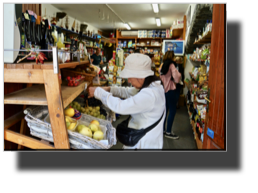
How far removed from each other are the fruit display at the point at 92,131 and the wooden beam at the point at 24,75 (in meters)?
0.45

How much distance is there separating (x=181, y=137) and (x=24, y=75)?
309 centimetres

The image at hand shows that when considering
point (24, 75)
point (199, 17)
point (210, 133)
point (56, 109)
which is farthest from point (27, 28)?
point (199, 17)

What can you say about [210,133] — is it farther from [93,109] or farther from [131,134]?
[93,109]

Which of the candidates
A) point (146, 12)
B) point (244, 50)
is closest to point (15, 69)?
point (244, 50)

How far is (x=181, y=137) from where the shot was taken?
3.61 metres

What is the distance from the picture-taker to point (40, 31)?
144 centimetres

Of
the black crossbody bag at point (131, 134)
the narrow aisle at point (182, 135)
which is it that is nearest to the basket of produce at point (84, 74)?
the black crossbody bag at point (131, 134)

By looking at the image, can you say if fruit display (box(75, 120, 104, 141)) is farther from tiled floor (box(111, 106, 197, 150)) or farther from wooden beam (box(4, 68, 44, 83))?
tiled floor (box(111, 106, 197, 150))

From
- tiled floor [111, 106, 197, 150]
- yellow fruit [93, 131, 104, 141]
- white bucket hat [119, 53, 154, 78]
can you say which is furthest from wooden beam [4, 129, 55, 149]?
tiled floor [111, 106, 197, 150]

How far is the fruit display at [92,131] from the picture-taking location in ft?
4.36

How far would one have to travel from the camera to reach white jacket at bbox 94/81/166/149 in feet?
4.41

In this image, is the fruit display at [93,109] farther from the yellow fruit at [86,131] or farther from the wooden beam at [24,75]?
the wooden beam at [24,75]
